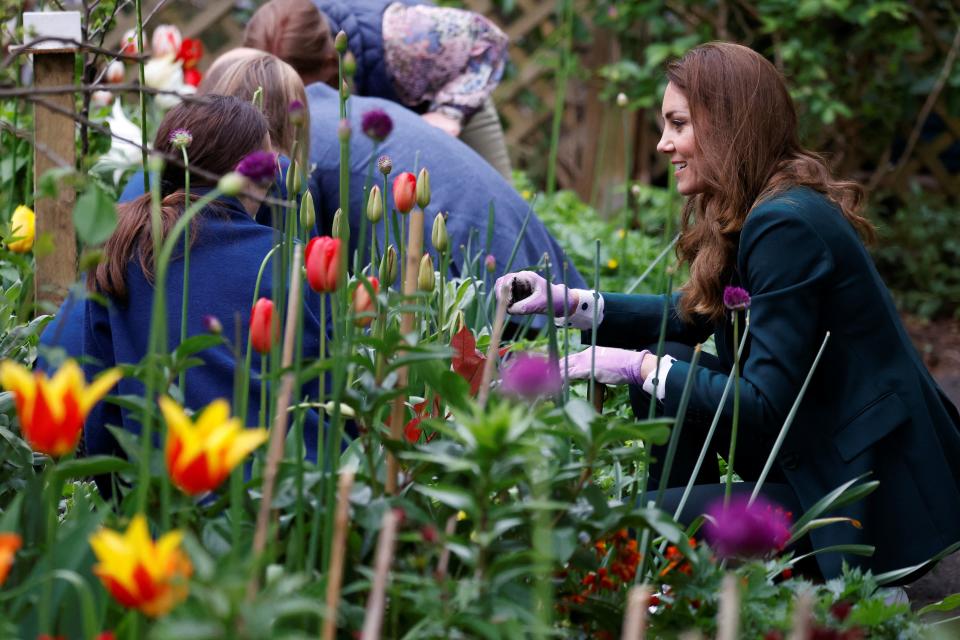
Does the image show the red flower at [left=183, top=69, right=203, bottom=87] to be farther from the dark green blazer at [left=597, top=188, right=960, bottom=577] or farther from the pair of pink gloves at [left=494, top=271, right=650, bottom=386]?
the dark green blazer at [left=597, top=188, right=960, bottom=577]

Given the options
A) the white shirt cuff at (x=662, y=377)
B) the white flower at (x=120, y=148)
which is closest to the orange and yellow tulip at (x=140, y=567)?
Result: the white shirt cuff at (x=662, y=377)

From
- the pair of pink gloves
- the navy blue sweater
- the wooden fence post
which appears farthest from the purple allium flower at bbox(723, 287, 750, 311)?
the wooden fence post

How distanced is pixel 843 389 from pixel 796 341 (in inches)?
5.8

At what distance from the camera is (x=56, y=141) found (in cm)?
211

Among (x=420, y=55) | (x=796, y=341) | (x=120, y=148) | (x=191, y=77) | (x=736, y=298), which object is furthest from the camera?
(x=191, y=77)

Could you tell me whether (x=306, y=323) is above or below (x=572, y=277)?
above

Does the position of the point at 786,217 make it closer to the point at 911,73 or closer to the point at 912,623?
the point at 912,623

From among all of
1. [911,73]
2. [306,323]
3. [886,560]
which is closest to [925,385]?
[886,560]

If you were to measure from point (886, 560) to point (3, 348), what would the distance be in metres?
1.31

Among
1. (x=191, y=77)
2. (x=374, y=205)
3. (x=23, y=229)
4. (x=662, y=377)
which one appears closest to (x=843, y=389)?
(x=662, y=377)

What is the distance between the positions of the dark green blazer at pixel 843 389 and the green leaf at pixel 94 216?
924 mm

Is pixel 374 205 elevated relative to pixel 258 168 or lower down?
lower down

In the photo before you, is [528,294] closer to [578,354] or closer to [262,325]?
[578,354]

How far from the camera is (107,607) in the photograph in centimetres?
105
